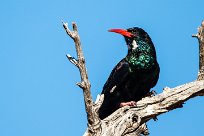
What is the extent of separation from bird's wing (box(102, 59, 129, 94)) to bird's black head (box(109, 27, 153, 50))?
345 mm

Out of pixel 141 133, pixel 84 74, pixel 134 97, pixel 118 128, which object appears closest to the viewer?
pixel 84 74

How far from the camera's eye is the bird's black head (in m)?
8.90

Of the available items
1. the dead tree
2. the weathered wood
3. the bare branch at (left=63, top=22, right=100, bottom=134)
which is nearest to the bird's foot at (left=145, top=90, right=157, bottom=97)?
the dead tree

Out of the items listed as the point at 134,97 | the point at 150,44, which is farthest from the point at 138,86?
the point at 150,44

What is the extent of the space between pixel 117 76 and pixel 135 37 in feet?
2.59

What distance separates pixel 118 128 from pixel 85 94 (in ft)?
3.12

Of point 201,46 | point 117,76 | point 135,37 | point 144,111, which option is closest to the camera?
point 144,111

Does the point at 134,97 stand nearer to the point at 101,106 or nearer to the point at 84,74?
the point at 101,106

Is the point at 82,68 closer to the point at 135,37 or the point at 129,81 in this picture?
the point at 129,81

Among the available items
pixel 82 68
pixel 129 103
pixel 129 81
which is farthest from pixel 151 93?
pixel 82 68

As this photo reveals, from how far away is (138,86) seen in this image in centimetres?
854

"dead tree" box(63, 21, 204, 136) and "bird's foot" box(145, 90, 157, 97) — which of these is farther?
"bird's foot" box(145, 90, 157, 97)

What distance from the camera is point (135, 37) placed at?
893 cm

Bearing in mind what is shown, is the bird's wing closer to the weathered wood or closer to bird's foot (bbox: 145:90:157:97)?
bird's foot (bbox: 145:90:157:97)
